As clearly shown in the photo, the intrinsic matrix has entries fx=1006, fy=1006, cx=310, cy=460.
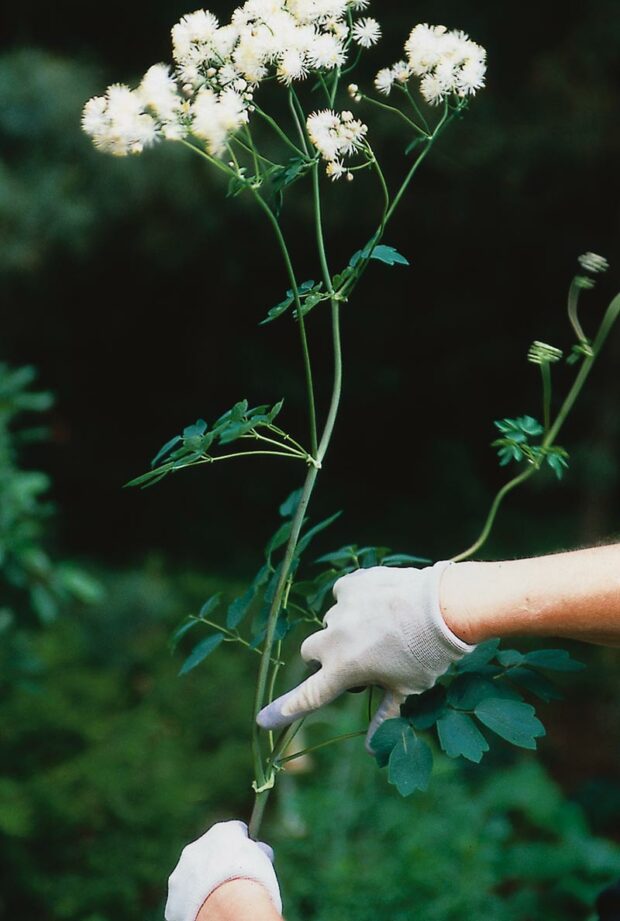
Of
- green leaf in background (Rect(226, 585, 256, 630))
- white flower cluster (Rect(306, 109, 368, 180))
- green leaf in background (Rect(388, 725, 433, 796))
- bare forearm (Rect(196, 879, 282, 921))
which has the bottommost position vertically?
bare forearm (Rect(196, 879, 282, 921))

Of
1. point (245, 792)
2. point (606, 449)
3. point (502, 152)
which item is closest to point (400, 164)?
point (502, 152)

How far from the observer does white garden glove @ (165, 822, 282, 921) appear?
1123 mm

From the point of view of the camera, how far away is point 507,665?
1188 millimetres

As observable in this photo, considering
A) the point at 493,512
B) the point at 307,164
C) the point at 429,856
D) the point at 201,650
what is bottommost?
the point at 429,856

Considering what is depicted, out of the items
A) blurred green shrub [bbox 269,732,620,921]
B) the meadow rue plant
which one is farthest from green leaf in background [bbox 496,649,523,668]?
blurred green shrub [bbox 269,732,620,921]

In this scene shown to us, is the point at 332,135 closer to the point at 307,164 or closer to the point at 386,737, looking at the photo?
the point at 307,164

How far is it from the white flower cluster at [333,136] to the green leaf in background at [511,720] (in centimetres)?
58

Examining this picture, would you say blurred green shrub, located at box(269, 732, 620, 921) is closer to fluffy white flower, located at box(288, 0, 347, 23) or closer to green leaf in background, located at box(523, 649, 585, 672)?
green leaf in background, located at box(523, 649, 585, 672)

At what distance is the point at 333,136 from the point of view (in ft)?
3.43

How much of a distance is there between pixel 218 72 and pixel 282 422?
5.22 m

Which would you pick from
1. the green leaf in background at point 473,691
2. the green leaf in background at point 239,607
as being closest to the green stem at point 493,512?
the green leaf in background at point 473,691

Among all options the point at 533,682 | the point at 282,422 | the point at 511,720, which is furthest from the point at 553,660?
the point at 282,422

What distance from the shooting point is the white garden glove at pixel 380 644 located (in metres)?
1.07

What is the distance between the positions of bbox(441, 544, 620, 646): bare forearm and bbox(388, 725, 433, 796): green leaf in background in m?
0.12
